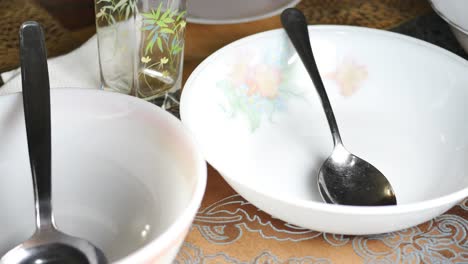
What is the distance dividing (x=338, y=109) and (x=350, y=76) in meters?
0.04

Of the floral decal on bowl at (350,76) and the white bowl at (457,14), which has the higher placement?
the white bowl at (457,14)

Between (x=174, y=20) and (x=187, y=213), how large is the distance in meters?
0.26

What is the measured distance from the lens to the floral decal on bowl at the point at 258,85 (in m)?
0.66

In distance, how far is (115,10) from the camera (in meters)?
0.63

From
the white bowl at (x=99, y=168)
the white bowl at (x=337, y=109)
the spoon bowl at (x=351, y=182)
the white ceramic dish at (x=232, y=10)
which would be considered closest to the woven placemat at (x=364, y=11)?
the white ceramic dish at (x=232, y=10)

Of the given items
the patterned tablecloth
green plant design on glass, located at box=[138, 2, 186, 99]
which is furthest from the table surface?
green plant design on glass, located at box=[138, 2, 186, 99]

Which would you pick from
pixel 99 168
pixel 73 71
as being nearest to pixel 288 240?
pixel 99 168

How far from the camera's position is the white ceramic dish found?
2.61ft

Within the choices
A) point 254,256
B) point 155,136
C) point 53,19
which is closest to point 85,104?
point 155,136

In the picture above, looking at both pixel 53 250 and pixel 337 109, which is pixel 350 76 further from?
pixel 53 250

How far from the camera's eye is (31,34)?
0.52 metres

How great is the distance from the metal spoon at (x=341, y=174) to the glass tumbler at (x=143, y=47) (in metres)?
0.12

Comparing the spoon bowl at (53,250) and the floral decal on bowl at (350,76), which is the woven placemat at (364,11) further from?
the spoon bowl at (53,250)

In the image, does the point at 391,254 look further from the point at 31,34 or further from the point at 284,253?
the point at 31,34
